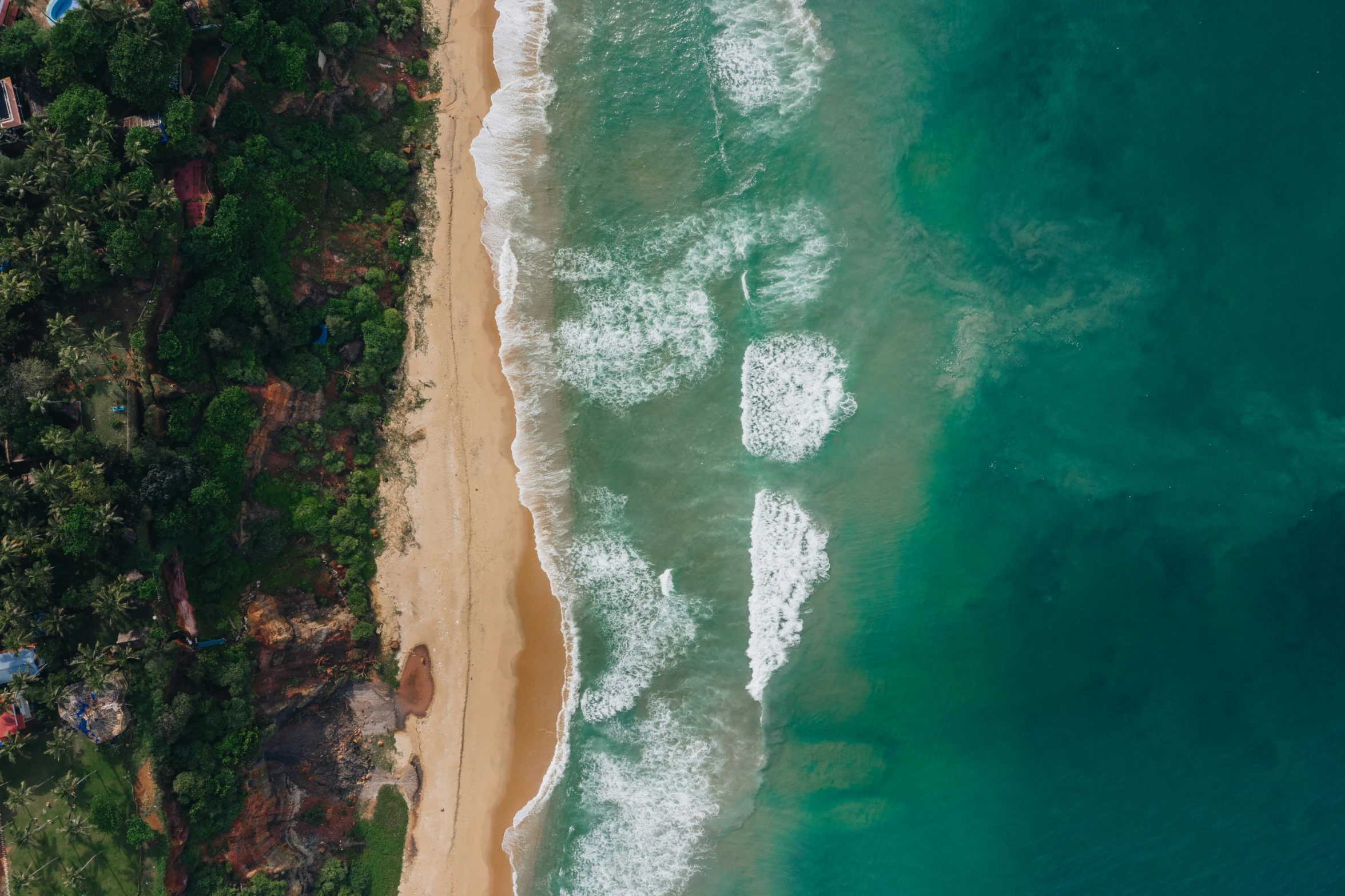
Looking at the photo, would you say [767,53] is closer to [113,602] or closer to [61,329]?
[61,329]

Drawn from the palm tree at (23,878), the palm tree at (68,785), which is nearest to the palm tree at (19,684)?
the palm tree at (68,785)

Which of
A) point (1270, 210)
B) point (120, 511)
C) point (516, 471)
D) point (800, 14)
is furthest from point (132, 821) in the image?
point (1270, 210)

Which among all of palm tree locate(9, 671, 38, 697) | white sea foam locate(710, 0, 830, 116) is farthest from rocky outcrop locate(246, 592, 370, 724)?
white sea foam locate(710, 0, 830, 116)

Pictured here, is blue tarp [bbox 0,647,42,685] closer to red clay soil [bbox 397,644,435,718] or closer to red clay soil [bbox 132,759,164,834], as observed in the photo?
red clay soil [bbox 132,759,164,834]

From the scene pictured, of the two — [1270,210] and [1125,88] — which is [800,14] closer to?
[1125,88]

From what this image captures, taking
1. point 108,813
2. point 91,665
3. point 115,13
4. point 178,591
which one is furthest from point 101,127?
point 108,813

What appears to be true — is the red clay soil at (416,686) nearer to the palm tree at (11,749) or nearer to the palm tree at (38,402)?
the palm tree at (11,749)
